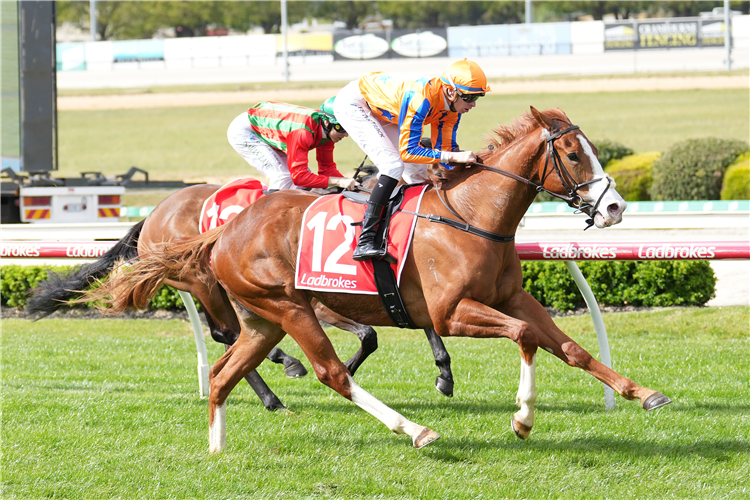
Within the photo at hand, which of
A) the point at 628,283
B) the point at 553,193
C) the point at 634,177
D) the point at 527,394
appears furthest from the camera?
the point at 634,177

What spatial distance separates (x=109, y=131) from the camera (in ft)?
97.5

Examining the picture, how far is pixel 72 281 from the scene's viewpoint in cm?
576

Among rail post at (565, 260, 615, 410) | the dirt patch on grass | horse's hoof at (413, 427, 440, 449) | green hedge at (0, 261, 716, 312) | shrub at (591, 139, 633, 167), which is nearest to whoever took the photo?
horse's hoof at (413, 427, 440, 449)

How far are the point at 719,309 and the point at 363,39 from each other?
33151 millimetres

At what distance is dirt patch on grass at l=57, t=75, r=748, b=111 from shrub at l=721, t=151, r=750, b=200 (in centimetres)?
1598

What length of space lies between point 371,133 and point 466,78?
70 cm

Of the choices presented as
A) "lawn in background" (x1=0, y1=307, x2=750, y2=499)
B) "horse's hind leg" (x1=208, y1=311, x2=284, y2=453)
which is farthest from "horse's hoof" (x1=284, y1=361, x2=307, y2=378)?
"horse's hind leg" (x1=208, y1=311, x2=284, y2=453)

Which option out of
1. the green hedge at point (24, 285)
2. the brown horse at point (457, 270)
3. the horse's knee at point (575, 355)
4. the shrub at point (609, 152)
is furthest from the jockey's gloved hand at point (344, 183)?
the shrub at point (609, 152)

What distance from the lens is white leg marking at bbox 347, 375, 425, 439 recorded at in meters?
3.86

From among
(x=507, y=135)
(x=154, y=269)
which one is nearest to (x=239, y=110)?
(x=154, y=269)

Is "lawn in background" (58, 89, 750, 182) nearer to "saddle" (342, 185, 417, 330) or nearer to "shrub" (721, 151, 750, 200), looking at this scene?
"shrub" (721, 151, 750, 200)

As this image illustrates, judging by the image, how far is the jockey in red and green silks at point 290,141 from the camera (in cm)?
512

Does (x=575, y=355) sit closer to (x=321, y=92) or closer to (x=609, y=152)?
(x=609, y=152)

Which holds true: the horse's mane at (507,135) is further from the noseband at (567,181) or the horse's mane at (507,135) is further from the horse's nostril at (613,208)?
the horse's nostril at (613,208)
